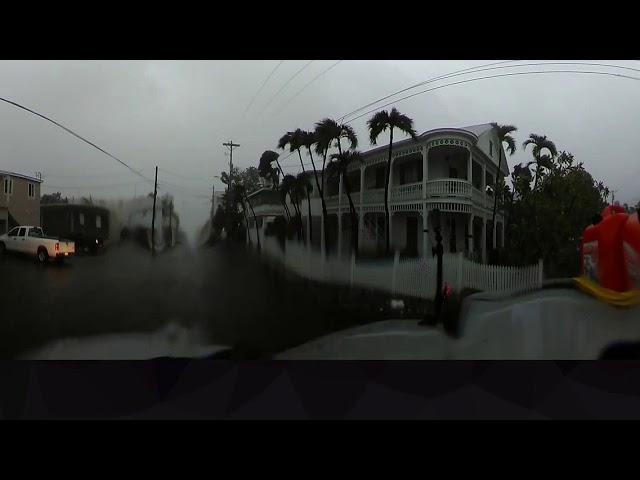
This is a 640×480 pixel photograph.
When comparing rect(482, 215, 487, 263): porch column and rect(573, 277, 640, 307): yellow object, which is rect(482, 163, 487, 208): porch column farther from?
rect(573, 277, 640, 307): yellow object

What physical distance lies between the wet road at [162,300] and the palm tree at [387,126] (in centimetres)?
73

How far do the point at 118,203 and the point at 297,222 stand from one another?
108cm

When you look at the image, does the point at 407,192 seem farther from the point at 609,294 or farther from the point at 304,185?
the point at 609,294

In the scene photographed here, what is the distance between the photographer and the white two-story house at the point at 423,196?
2828 mm

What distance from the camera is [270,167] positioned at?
2877mm

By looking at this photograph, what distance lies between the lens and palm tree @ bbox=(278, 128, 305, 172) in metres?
A: 2.87

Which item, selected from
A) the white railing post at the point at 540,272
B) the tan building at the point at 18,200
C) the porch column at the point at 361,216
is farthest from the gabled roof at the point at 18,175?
the white railing post at the point at 540,272

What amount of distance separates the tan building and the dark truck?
0.07 meters

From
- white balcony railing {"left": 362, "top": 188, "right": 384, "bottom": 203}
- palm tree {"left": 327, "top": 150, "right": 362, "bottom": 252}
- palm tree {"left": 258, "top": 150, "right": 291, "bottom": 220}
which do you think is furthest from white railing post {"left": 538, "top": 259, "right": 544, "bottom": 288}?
palm tree {"left": 258, "top": 150, "right": 291, "bottom": 220}

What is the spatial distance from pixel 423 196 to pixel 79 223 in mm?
2098

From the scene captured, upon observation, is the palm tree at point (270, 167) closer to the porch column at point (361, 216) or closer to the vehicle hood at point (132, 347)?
the porch column at point (361, 216)

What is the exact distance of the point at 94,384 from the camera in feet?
9.63

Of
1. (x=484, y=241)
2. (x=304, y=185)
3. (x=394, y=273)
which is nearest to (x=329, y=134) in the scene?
(x=304, y=185)
